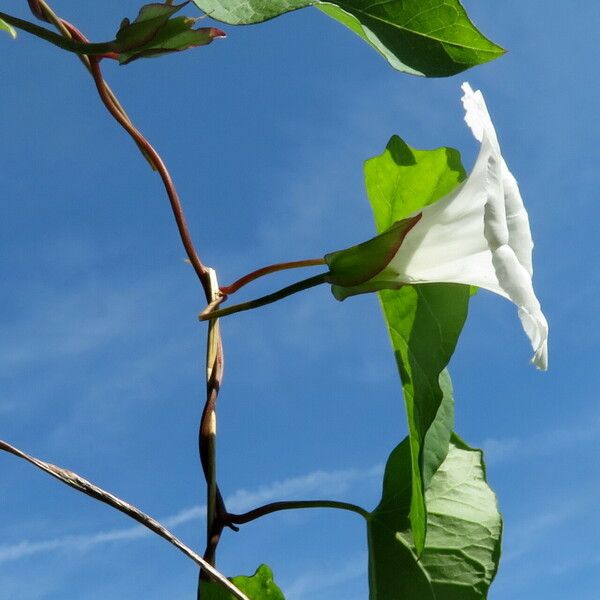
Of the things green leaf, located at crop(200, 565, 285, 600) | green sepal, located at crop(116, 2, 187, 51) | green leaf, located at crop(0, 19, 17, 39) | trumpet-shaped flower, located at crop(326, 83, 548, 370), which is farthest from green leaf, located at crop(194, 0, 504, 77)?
green leaf, located at crop(200, 565, 285, 600)

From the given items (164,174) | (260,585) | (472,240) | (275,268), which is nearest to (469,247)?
(472,240)

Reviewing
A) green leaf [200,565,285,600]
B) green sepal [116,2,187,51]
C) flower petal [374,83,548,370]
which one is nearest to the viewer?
green sepal [116,2,187,51]

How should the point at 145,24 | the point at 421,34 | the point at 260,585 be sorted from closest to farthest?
the point at 145,24 < the point at 421,34 < the point at 260,585

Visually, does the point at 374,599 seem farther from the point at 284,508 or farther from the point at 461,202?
the point at 461,202

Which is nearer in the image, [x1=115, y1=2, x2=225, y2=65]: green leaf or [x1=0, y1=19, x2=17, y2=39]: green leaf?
[x1=115, y1=2, x2=225, y2=65]: green leaf

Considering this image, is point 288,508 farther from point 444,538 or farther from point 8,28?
point 8,28

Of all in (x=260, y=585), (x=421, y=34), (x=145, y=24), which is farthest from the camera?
(x=260, y=585)

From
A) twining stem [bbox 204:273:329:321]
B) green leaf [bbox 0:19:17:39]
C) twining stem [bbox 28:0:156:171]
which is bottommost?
twining stem [bbox 204:273:329:321]

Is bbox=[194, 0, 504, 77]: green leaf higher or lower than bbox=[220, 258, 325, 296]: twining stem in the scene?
higher

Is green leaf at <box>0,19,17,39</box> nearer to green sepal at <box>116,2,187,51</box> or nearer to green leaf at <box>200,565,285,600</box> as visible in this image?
green sepal at <box>116,2,187,51</box>
